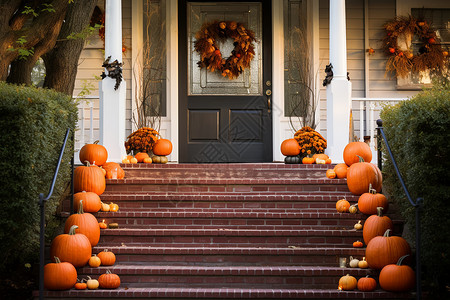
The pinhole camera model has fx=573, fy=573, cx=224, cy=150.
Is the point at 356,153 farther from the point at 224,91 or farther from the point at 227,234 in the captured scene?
the point at 224,91

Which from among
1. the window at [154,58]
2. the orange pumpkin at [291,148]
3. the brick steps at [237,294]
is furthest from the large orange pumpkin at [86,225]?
the window at [154,58]

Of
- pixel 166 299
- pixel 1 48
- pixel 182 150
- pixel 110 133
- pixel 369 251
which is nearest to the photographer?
pixel 166 299

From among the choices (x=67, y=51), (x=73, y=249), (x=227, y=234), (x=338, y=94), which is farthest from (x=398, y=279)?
(x=67, y=51)

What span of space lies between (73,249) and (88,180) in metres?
1.18

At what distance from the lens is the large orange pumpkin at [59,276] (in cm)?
477

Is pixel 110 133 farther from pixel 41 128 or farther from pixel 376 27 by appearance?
pixel 376 27

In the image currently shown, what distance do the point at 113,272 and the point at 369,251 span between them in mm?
2260

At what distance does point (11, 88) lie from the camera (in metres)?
5.20

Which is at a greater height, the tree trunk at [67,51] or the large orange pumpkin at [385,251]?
the tree trunk at [67,51]

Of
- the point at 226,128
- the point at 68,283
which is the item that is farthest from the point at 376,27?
the point at 68,283

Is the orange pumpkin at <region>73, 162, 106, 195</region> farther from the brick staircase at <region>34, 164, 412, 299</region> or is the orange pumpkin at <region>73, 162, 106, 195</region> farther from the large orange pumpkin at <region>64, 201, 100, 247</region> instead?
the large orange pumpkin at <region>64, 201, 100, 247</region>

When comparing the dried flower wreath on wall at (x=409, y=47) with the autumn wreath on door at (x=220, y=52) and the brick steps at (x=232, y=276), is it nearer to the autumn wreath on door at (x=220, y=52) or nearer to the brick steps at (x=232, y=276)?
the autumn wreath on door at (x=220, y=52)

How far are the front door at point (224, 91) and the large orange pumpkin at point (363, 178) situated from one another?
9.34 ft

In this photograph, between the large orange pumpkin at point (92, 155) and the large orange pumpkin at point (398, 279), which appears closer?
the large orange pumpkin at point (398, 279)
